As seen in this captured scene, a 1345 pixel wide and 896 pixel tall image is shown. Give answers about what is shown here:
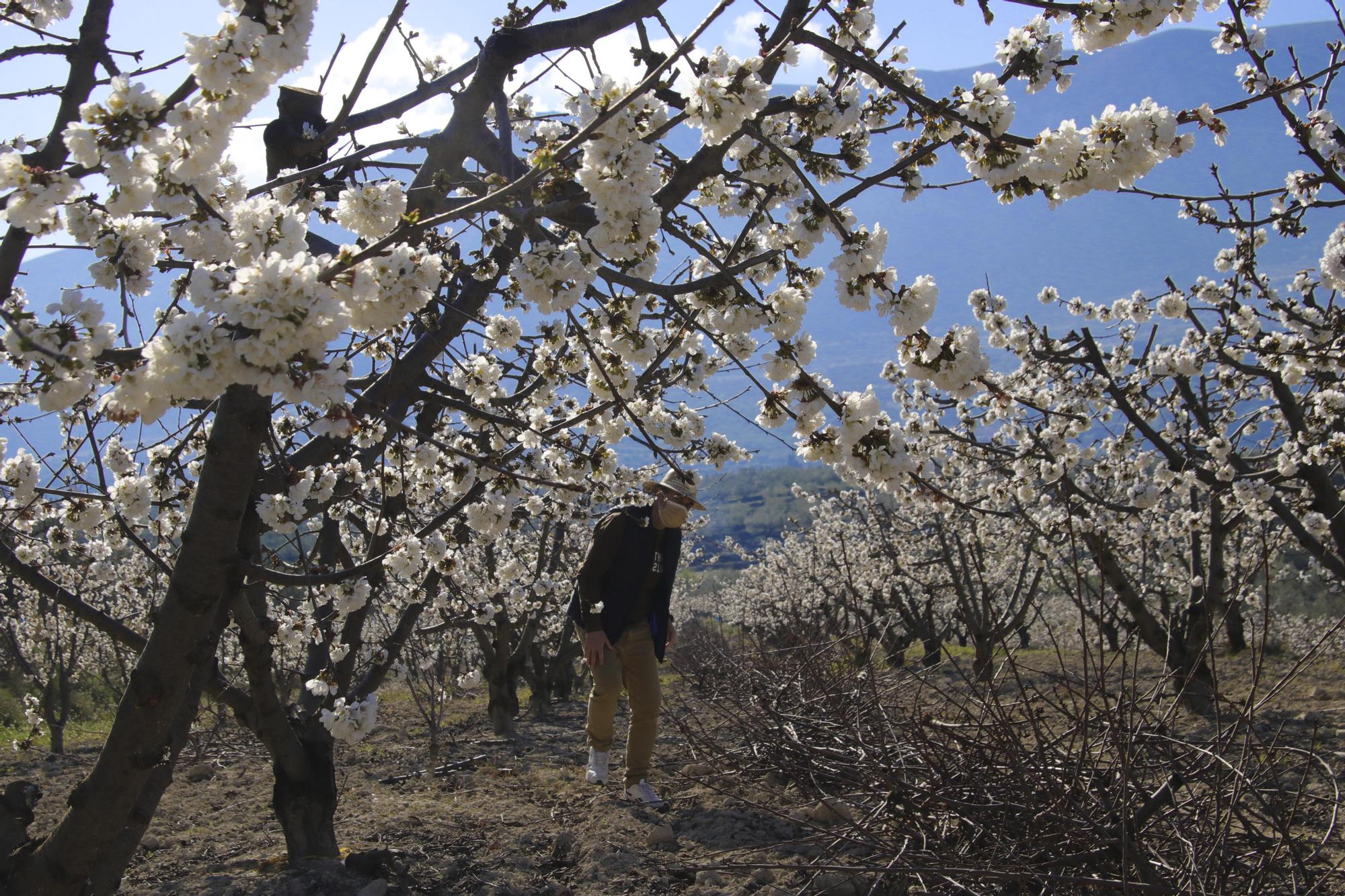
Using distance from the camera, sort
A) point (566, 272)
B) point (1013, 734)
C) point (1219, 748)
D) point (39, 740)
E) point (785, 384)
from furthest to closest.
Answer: point (39, 740) < point (785, 384) < point (566, 272) < point (1013, 734) < point (1219, 748)

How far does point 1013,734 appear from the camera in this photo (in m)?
2.51

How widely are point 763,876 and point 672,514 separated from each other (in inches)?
77.0

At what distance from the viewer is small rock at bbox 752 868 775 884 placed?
3398 mm

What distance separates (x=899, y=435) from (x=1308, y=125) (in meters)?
4.63

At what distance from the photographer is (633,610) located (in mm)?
4977

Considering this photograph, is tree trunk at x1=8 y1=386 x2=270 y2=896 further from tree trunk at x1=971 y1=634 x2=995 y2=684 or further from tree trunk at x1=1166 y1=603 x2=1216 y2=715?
tree trunk at x1=1166 y1=603 x2=1216 y2=715

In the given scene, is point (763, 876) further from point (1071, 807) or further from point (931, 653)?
point (931, 653)

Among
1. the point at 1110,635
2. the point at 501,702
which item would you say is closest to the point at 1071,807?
the point at 1110,635

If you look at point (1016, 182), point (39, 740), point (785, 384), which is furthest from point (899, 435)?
point (39, 740)

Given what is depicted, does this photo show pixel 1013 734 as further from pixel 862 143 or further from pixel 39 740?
pixel 39 740

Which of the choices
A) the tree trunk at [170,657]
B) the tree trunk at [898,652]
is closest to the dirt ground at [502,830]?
the tree trunk at [898,652]

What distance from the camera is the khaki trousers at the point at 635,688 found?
4.85 metres

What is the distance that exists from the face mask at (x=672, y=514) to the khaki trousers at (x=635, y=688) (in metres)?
0.63

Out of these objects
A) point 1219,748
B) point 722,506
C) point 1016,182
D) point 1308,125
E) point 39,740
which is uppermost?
point 722,506
